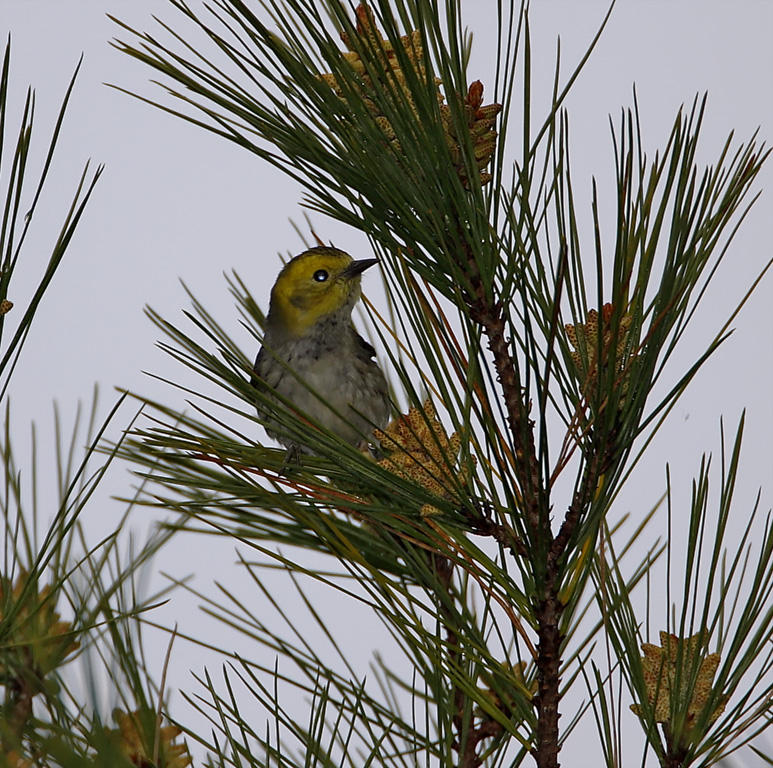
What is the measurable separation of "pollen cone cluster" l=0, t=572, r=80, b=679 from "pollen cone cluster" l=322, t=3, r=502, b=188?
75cm

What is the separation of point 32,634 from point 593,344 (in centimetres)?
86

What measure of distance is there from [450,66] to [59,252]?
0.55 meters

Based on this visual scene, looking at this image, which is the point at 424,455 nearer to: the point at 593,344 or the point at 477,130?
the point at 593,344

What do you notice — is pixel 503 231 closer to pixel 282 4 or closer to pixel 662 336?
pixel 662 336

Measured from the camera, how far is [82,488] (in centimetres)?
131

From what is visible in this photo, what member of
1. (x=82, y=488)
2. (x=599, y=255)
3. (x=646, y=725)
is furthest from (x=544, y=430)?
(x=82, y=488)

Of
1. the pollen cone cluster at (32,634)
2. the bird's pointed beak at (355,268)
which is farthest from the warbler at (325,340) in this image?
the pollen cone cluster at (32,634)

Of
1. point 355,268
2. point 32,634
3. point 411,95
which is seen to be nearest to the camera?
point 411,95

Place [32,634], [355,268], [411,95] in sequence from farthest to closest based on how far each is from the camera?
[355,268] < [32,634] < [411,95]

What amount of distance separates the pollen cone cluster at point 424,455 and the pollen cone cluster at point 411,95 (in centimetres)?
32

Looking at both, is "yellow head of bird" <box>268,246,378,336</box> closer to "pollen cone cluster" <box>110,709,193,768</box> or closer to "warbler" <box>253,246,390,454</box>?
"warbler" <box>253,246,390,454</box>

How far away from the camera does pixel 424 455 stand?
142cm

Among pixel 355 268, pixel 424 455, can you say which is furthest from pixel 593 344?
pixel 355 268

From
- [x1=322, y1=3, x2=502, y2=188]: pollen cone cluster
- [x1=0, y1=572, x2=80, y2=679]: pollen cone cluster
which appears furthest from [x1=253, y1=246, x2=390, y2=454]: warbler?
[x1=322, y1=3, x2=502, y2=188]: pollen cone cluster
